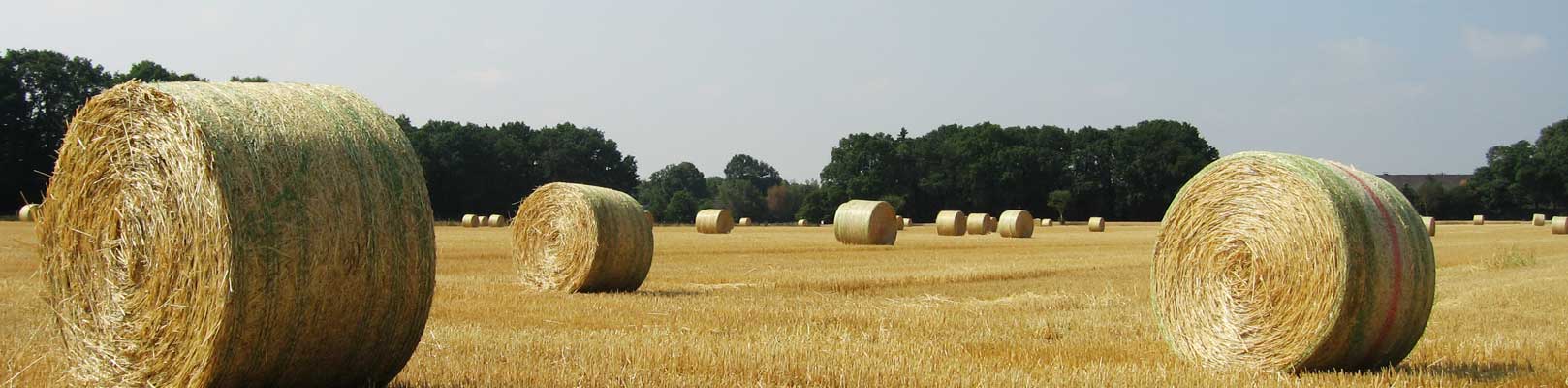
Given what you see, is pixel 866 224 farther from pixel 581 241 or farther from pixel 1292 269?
pixel 1292 269

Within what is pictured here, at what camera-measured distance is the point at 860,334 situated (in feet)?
26.9

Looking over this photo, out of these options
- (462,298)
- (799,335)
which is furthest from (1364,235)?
(462,298)

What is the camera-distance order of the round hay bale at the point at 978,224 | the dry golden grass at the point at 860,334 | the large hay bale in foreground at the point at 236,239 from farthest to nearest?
the round hay bale at the point at 978,224 < the dry golden grass at the point at 860,334 < the large hay bale in foreground at the point at 236,239

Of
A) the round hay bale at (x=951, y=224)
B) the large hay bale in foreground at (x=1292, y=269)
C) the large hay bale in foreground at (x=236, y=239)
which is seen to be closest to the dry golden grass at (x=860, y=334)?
the large hay bale in foreground at (x=1292, y=269)

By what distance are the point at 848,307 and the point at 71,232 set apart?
6.28 metres

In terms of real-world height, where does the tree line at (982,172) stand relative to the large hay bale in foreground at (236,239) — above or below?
above

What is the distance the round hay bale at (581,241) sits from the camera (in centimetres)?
1237

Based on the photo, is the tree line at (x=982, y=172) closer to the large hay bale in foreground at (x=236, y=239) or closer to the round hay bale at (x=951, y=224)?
the round hay bale at (x=951, y=224)

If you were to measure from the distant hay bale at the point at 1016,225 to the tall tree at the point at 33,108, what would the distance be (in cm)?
3660

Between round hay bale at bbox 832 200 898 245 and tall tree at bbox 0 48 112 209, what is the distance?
3462 centimetres

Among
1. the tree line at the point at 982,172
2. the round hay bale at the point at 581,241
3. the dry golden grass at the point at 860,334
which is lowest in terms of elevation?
the dry golden grass at the point at 860,334

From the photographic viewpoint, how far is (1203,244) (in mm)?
7180

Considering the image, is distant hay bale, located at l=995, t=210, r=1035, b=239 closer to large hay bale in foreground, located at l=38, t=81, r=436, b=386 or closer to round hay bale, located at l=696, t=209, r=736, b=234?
round hay bale, located at l=696, t=209, r=736, b=234

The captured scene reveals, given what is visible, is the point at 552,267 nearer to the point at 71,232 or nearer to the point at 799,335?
the point at 799,335
